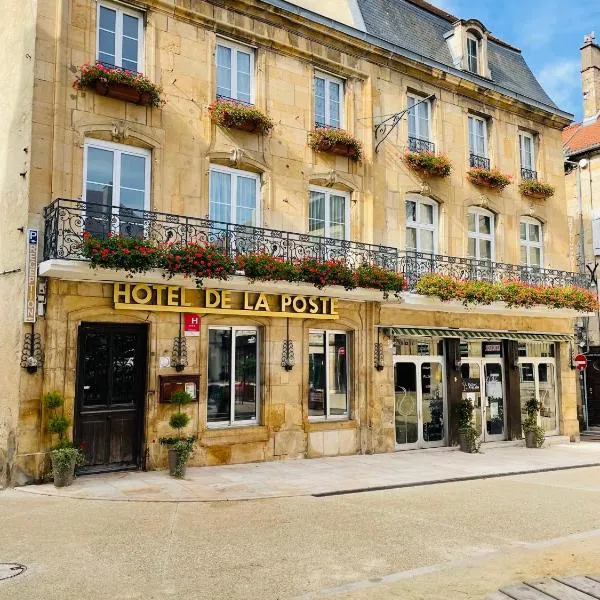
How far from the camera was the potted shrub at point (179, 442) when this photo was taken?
415 inches

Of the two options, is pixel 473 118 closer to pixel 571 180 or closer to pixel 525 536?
pixel 571 180

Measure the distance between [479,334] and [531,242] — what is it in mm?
4305

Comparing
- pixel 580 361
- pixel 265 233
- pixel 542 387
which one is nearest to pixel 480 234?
pixel 542 387

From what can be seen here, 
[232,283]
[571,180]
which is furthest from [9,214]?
[571,180]

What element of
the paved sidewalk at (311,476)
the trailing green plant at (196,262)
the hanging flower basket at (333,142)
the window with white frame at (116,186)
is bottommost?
the paved sidewalk at (311,476)

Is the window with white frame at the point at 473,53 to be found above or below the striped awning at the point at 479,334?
above

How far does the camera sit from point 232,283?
38.2 ft

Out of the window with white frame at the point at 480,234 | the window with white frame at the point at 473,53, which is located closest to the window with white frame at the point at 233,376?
the window with white frame at the point at 480,234

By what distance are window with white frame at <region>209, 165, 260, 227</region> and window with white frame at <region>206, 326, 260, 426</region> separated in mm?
2300

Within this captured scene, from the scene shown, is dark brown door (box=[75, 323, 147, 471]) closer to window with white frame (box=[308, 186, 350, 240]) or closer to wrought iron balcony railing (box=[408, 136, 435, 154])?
window with white frame (box=[308, 186, 350, 240])

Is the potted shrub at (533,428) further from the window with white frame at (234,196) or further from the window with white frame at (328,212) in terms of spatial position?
the window with white frame at (234,196)

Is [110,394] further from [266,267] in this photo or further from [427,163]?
[427,163]

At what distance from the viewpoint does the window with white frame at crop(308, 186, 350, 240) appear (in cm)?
1408

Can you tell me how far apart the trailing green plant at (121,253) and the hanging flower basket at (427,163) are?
303 inches
